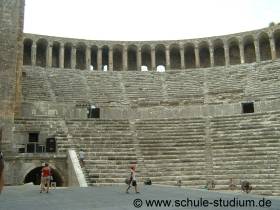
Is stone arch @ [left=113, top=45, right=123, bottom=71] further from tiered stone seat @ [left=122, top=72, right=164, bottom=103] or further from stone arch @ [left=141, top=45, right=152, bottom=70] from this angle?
tiered stone seat @ [left=122, top=72, right=164, bottom=103]

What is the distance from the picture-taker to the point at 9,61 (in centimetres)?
2586

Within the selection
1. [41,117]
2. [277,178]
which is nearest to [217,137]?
[277,178]

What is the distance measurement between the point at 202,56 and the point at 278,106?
727 inches

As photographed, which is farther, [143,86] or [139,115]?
[143,86]

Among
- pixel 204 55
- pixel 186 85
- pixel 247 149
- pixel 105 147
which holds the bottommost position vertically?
pixel 247 149

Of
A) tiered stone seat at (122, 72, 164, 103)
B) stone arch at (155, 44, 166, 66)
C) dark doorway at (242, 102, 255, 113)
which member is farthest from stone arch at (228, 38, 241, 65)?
dark doorway at (242, 102, 255, 113)

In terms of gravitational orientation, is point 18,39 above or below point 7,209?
above

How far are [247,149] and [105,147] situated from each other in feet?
26.1

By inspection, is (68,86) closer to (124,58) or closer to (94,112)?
(94,112)

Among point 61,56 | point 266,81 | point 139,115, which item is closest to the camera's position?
point 139,115

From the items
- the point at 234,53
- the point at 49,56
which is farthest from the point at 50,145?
the point at 234,53

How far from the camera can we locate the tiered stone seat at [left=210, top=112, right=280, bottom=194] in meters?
19.1

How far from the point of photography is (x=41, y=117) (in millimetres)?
26453

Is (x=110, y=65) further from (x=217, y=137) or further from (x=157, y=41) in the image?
(x=217, y=137)
